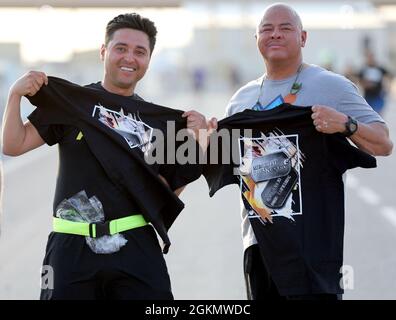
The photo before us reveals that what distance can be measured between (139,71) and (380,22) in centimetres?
7692

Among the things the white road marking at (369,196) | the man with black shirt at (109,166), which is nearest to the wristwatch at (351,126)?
the man with black shirt at (109,166)

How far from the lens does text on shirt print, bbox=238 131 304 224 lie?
195 inches

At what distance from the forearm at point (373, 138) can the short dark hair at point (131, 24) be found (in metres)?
1.28

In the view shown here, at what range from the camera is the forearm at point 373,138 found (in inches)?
186

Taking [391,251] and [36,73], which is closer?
[36,73]

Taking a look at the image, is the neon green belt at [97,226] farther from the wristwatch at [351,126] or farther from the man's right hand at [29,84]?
the wristwatch at [351,126]

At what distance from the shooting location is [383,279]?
318 inches

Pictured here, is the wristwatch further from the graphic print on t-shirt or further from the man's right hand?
the man's right hand

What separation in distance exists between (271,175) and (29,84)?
4.75 feet

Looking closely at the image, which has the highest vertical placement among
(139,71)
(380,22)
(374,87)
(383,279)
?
(380,22)

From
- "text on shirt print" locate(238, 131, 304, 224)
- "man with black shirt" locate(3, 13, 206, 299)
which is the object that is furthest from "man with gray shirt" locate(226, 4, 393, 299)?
"man with black shirt" locate(3, 13, 206, 299)

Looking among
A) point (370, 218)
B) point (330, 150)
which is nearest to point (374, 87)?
point (370, 218)

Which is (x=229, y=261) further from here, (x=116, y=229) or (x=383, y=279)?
(x=116, y=229)

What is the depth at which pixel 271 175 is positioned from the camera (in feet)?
16.4
